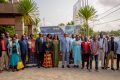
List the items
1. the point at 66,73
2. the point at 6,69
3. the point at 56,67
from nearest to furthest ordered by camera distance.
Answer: the point at 66,73 → the point at 6,69 → the point at 56,67

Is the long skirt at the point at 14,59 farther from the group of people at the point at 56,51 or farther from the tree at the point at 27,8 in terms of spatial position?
the tree at the point at 27,8

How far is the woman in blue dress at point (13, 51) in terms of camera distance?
526 inches

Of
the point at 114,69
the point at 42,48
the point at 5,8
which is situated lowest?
the point at 114,69

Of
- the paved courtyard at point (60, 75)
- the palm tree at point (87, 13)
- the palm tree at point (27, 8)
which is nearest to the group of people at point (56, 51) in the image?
the paved courtyard at point (60, 75)

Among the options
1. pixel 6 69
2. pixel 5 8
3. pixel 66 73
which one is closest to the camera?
pixel 66 73

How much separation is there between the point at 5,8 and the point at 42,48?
6.35 meters

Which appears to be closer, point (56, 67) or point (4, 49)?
point (4, 49)

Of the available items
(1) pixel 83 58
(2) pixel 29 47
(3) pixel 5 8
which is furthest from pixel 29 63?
(3) pixel 5 8

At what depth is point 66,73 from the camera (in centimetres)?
1262

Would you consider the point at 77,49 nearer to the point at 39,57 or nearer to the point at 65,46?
the point at 65,46

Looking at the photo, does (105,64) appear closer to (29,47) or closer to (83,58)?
(83,58)

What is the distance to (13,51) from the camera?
13.4m

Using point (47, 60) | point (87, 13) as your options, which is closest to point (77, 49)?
point (47, 60)

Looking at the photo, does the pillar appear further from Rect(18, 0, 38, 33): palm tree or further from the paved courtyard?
the paved courtyard
